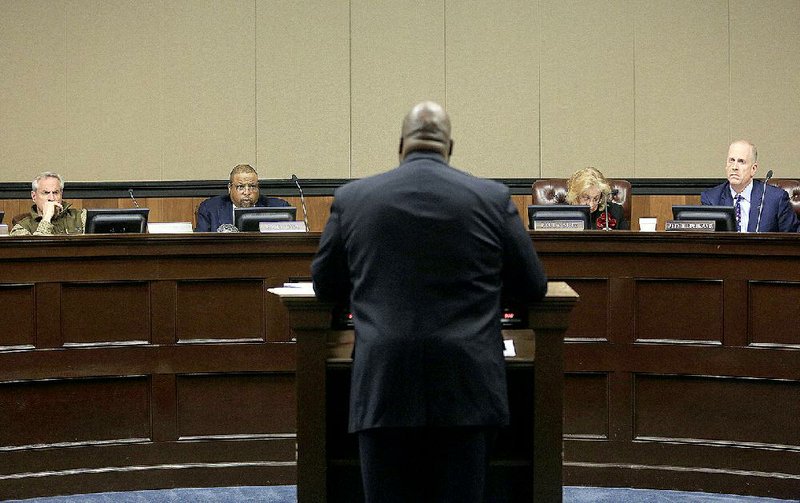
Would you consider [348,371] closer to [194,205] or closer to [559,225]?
[559,225]

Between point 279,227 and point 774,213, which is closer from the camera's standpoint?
A: point 279,227

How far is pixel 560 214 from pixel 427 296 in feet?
7.54

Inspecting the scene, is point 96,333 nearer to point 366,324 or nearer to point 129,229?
point 129,229

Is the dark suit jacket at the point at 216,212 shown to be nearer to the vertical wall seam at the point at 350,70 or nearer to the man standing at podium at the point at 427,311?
the vertical wall seam at the point at 350,70

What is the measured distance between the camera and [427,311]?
2.02 meters

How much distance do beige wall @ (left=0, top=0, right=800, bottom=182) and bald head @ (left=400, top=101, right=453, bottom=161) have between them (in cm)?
467

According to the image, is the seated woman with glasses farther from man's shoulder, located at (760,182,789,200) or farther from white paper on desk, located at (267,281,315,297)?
white paper on desk, located at (267,281,315,297)

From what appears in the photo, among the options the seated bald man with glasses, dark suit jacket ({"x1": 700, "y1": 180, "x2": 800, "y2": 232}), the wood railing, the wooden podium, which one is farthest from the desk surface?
the wood railing

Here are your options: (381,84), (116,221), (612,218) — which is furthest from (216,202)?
(612,218)

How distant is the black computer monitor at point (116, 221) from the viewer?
413 cm

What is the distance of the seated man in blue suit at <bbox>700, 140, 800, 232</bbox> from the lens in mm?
4938

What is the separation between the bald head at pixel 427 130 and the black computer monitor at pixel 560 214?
2.11 metres

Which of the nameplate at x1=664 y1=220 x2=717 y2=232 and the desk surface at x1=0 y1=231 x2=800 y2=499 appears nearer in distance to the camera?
the desk surface at x1=0 y1=231 x2=800 y2=499

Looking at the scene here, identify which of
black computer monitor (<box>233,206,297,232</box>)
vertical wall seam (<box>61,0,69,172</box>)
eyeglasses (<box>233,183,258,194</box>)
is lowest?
black computer monitor (<box>233,206,297,232</box>)
